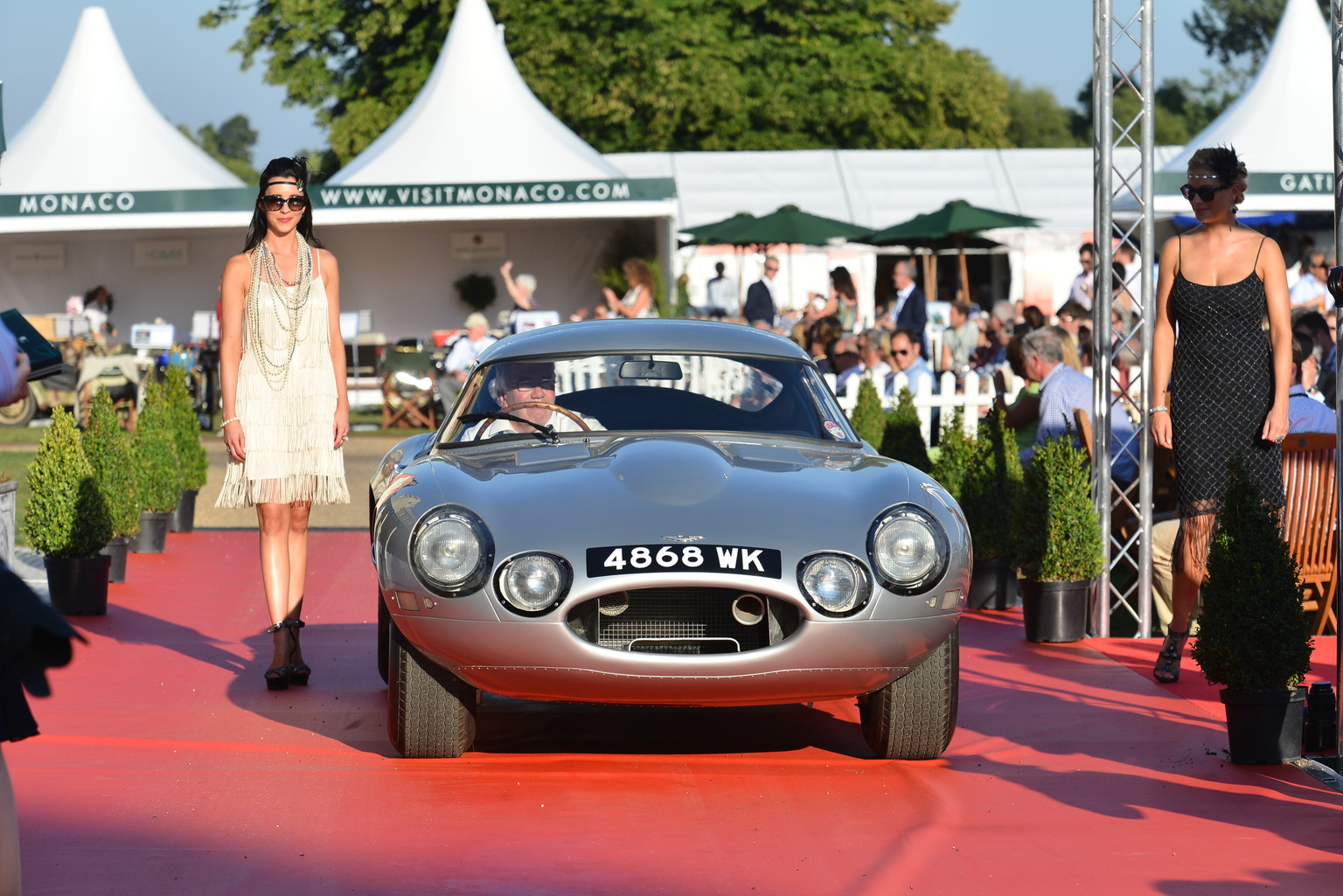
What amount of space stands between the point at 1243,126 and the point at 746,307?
9.96m

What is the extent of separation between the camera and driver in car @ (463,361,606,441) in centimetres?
607

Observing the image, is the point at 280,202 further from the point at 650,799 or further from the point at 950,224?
the point at 950,224

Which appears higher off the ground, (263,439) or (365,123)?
(365,123)

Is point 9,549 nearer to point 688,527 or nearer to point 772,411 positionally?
point 772,411

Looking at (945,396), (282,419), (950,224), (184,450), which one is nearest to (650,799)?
(282,419)

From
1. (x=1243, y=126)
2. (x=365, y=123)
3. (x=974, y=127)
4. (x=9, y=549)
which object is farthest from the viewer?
(x=974, y=127)

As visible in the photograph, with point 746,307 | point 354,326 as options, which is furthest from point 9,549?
point 354,326

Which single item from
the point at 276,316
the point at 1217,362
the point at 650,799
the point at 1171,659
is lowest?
the point at 650,799

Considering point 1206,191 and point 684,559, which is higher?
point 1206,191

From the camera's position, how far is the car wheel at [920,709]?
527cm

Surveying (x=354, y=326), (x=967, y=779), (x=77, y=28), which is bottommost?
(x=967, y=779)

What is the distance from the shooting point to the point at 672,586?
4.73 m

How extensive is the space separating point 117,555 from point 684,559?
5.74m

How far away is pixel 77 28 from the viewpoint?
85.2 ft
